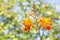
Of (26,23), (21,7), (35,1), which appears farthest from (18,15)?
(26,23)

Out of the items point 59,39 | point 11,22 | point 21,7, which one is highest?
point 21,7

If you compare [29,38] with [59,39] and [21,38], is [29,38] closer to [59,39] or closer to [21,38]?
[21,38]

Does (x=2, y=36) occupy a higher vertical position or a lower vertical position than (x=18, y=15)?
lower

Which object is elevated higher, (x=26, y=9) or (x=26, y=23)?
(x=26, y=9)

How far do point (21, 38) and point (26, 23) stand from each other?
1.07 ft

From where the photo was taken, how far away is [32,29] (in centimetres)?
165

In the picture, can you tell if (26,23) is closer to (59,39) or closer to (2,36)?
(2,36)

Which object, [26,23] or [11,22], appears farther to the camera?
[11,22]

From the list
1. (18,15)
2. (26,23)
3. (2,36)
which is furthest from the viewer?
(18,15)

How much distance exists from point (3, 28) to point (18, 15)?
179 mm

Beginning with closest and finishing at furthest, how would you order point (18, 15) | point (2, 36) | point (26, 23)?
1. point (26, 23)
2. point (2, 36)
3. point (18, 15)

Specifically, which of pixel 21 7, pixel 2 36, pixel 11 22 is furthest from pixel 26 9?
pixel 2 36

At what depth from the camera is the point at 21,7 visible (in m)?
1.75

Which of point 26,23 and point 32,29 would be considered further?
point 32,29
